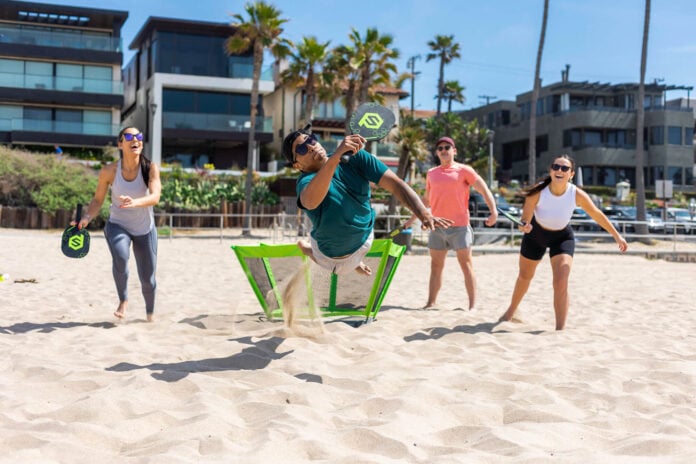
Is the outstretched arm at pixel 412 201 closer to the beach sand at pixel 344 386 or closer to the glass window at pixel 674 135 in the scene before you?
the beach sand at pixel 344 386

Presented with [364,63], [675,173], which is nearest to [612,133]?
[675,173]

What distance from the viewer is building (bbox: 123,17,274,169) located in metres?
38.4

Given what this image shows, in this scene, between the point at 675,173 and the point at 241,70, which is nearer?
the point at 241,70

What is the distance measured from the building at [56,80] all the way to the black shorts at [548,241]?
114 feet

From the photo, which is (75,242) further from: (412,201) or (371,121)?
(412,201)

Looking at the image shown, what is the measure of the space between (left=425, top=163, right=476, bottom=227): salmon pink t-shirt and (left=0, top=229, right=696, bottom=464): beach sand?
1.02 metres

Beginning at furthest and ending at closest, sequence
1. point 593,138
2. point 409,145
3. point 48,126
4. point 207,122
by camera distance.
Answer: point 593,138 < point 207,122 < point 48,126 < point 409,145

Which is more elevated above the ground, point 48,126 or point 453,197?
point 48,126

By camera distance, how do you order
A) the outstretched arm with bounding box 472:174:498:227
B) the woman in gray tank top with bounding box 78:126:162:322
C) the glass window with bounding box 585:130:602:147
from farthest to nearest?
the glass window with bounding box 585:130:602:147
the outstretched arm with bounding box 472:174:498:227
the woman in gray tank top with bounding box 78:126:162:322

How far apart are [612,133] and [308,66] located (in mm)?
29962

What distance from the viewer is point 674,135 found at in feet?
175

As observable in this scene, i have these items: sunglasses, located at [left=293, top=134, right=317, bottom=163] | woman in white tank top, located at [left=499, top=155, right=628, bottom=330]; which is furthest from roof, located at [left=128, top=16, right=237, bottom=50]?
sunglasses, located at [left=293, top=134, right=317, bottom=163]

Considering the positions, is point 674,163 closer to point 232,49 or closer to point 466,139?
point 466,139

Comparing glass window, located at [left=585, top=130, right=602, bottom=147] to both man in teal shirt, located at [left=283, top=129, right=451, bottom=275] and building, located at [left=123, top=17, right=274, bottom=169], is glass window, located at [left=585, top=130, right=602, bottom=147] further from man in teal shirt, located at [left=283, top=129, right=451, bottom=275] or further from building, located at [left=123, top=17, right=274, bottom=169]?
man in teal shirt, located at [left=283, top=129, right=451, bottom=275]
